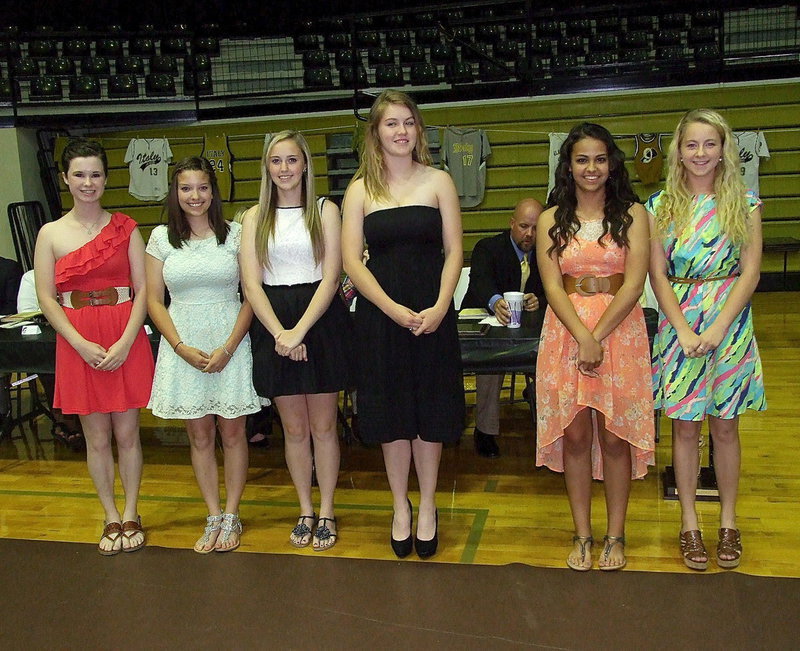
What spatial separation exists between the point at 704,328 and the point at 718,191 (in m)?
0.46

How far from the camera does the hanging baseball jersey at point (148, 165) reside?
1044cm

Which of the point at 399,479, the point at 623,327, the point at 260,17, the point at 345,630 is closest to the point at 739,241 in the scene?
the point at 623,327

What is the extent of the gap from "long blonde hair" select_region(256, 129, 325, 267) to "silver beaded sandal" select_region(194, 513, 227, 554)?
102cm

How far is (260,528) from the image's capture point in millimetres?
3273

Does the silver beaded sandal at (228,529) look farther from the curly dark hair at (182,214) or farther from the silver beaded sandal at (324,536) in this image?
the curly dark hair at (182,214)

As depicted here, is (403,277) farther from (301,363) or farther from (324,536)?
(324,536)

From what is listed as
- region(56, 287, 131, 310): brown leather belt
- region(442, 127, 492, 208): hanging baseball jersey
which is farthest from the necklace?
region(442, 127, 492, 208): hanging baseball jersey

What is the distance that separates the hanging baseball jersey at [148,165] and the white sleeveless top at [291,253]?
8.09m

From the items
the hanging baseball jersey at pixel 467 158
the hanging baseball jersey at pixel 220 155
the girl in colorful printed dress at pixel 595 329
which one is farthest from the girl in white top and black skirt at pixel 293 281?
the hanging baseball jersey at pixel 220 155

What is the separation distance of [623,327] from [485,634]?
1069mm

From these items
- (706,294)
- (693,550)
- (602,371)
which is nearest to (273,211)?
(602,371)

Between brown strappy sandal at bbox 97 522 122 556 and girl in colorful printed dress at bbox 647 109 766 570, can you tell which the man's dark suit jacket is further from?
brown strappy sandal at bbox 97 522 122 556

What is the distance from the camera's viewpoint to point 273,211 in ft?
9.62

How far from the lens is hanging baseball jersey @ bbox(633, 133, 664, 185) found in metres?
9.46
